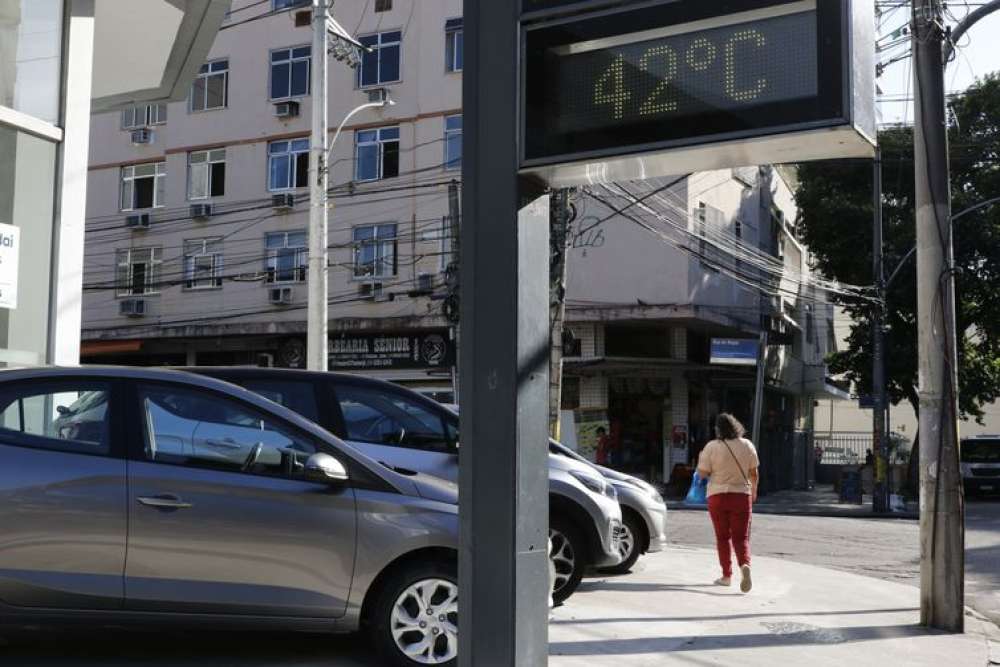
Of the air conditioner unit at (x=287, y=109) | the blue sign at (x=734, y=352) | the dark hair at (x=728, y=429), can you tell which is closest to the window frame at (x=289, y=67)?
the air conditioner unit at (x=287, y=109)

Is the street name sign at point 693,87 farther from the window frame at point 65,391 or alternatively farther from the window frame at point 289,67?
the window frame at point 289,67

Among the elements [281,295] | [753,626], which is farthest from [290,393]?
[281,295]

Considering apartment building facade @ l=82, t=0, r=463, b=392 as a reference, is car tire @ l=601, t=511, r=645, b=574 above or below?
below

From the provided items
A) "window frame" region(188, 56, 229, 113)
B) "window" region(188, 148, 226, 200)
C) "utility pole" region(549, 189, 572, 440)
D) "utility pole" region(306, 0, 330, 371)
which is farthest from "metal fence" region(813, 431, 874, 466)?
"utility pole" region(306, 0, 330, 371)

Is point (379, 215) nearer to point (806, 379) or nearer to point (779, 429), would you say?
point (779, 429)

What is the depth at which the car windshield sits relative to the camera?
31625 millimetres

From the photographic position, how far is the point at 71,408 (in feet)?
19.3

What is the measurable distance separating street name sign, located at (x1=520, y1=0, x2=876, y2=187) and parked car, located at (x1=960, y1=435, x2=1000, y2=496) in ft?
95.6

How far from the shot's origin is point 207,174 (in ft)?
106

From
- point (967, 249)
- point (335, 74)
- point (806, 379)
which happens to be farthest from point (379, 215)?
point (806, 379)

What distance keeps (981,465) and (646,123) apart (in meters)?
30.6

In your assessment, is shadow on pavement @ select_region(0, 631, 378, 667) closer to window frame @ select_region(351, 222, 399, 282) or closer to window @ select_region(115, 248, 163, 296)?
window frame @ select_region(351, 222, 399, 282)

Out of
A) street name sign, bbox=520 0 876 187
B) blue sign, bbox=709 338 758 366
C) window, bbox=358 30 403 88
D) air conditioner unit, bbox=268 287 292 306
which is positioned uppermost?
window, bbox=358 30 403 88

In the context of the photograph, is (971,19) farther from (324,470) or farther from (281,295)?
(281,295)
